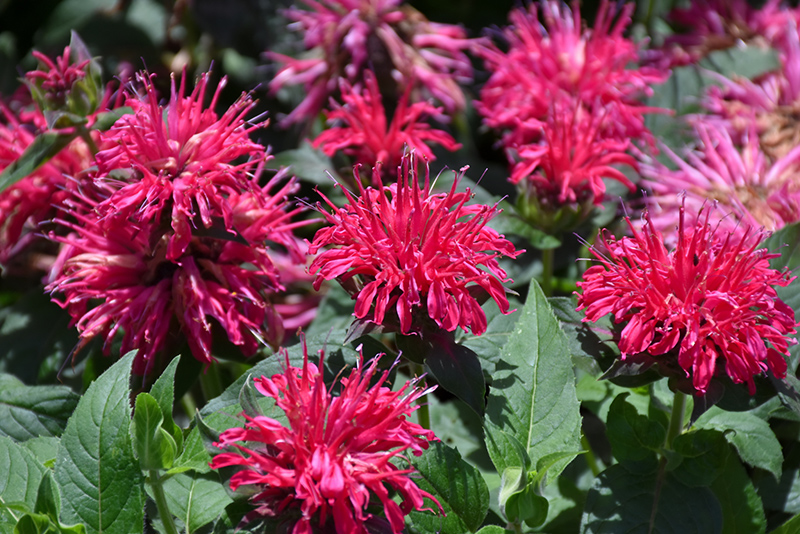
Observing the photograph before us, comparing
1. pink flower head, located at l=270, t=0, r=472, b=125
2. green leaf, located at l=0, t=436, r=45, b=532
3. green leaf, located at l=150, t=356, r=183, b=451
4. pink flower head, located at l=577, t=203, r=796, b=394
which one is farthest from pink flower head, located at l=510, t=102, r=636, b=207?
green leaf, located at l=0, t=436, r=45, b=532

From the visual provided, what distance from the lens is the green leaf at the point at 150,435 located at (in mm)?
589

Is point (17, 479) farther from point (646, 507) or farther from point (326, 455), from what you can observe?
point (646, 507)

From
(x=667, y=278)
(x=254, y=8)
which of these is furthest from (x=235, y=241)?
(x=254, y=8)

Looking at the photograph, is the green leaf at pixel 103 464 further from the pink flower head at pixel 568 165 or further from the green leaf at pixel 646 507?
the pink flower head at pixel 568 165

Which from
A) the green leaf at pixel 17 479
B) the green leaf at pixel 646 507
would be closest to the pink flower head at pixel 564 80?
the green leaf at pixel 646 507

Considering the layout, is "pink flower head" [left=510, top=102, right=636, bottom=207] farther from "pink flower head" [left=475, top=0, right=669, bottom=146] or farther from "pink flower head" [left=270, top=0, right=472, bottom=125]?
"pink flower head" [left=270, top=0, right=472, bottom=125]

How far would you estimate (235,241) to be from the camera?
2.38ft

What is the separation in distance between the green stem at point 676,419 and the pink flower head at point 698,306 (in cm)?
6

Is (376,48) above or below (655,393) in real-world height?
above

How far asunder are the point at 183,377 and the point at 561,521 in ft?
1.45

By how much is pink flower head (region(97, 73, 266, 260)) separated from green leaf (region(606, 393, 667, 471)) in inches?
16.6

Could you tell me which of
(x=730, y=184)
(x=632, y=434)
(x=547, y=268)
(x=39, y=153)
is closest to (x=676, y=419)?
(x=632, y=434)

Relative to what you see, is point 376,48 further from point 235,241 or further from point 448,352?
point 448,352

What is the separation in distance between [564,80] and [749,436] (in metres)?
0.60
